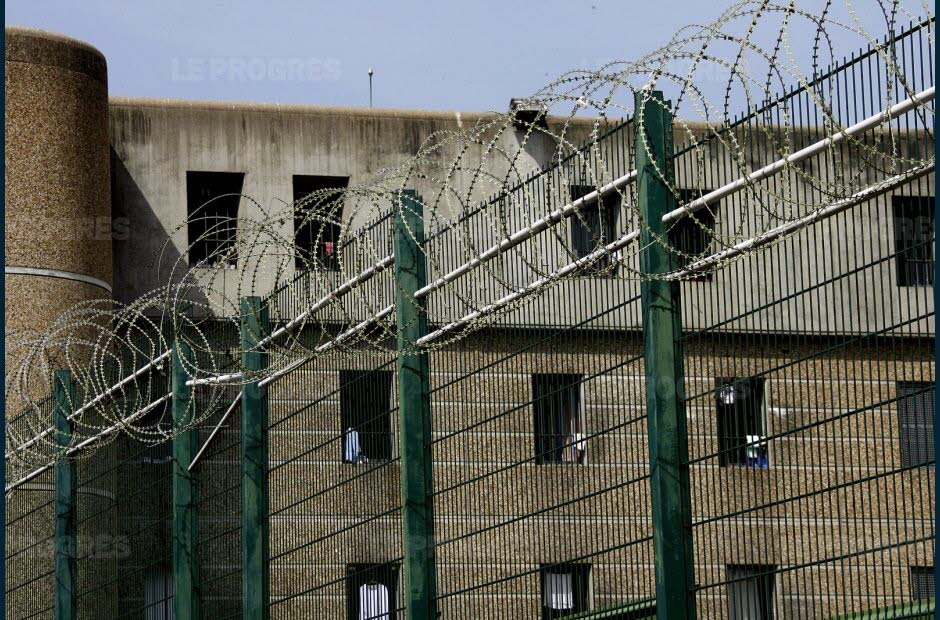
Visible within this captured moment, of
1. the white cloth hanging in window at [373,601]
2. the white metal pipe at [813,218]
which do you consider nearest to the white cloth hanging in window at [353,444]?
the white cloth hanging in window at [373,601]

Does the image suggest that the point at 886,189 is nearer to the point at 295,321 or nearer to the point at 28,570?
the point at 295,321

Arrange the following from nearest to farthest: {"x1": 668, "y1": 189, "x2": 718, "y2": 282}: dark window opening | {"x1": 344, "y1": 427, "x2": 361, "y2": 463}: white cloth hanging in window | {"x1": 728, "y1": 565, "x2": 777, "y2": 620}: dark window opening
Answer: {"x1": 728, "y1": 565, "x2": 777, "y2": 620}: dark window opening < {"x1": 668, "y1": 189, "x2": 718, "y2": 282}: dark window opening < {"x1": 344, "y1": 427, "x2": 361, "y2": 463}: white cloth hanging in window

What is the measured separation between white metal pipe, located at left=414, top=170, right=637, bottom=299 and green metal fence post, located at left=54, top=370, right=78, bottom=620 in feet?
24.8

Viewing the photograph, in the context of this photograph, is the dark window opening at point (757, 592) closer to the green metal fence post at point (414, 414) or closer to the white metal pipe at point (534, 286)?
the white metal pipe at point (534, 286)

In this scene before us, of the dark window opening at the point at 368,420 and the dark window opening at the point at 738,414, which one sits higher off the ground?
the dark window opening at the point at 368,420

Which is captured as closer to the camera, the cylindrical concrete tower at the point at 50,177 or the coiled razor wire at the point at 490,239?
the coiled razor wire at the point at 490,239

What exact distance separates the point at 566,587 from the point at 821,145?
308 cm

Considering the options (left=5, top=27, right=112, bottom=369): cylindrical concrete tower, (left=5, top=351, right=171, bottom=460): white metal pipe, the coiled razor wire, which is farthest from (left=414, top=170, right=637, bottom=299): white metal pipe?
(left=5, top=27, right=112, bottom=369): cylindrical concrete tower

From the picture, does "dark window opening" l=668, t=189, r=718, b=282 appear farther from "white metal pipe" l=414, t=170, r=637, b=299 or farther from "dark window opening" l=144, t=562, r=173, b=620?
"dark window opening" l=144, t=562, r=173, b=620

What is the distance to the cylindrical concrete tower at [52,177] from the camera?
2333 cm

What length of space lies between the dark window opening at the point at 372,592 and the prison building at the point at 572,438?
27 mm

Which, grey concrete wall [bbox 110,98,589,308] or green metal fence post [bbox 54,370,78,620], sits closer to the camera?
green metal fence post [bbox 54,370,78,620]

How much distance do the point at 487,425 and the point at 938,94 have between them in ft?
17.1

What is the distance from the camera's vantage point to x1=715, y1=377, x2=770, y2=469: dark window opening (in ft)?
23.9
